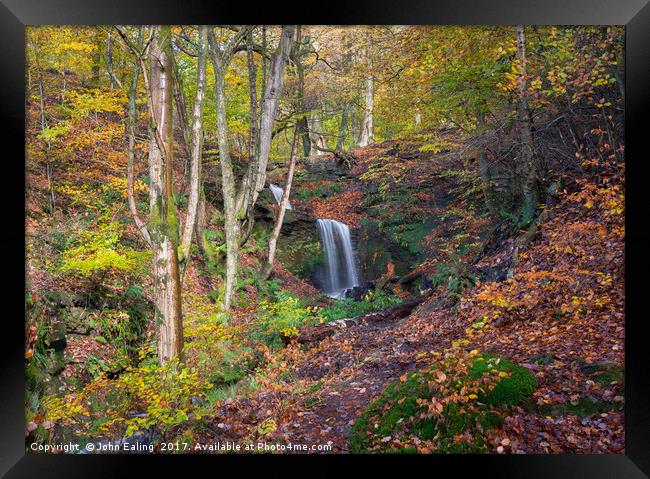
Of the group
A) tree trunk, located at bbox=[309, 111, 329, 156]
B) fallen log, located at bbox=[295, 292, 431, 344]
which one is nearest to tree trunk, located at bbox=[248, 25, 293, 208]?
tree trunk, located at bbox=[309, 111, 329, 156]

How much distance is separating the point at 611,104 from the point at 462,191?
2.41 metres

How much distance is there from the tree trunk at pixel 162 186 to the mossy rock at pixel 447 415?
2221 mm

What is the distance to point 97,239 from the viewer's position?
A: 4449mm

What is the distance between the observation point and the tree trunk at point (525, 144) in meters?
4.11

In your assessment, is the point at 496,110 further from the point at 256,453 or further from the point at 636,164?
the point at 256,453

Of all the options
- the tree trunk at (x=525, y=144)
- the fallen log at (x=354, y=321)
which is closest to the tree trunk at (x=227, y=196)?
the fallen log at (x=354, y=321)

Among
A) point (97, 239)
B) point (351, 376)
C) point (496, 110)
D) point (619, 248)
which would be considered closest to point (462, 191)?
point (496, 110)

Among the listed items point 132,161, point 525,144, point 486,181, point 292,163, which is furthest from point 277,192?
point 525,144

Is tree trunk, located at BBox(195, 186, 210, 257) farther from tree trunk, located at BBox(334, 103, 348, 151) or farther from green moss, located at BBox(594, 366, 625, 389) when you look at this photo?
green moss, located at BBox(594, 366, 625, 389)

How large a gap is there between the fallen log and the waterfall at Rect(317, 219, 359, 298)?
0.64 meters

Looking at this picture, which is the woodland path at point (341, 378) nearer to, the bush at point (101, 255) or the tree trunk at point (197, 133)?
the bush at point (101, 255)

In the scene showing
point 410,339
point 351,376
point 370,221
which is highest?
point 370,221

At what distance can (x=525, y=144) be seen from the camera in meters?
4.72

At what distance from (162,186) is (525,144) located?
14.4ft
